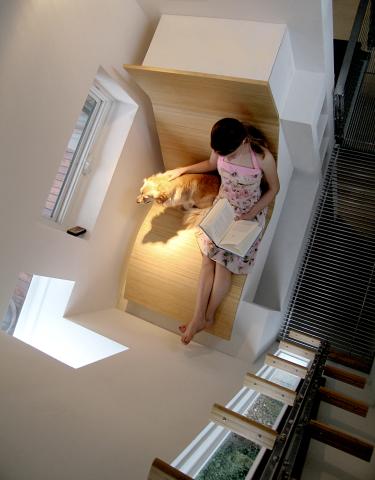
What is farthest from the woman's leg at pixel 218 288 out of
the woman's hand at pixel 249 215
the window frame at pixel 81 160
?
the window frame at pixel 81 160

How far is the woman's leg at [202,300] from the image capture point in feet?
9.00

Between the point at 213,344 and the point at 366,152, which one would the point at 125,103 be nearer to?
the point at 213,344

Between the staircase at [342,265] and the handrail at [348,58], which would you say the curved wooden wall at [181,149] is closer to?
the handrail at [348,58]

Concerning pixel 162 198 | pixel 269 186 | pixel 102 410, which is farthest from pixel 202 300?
pixel 102 410

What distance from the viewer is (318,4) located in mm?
2084

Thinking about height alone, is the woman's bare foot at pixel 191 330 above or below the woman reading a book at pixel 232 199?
below

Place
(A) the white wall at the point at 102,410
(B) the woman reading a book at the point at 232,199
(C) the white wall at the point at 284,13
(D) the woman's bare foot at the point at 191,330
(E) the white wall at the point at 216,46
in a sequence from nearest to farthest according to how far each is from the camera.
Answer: (A) the white wall at the point at 102,410, (C) the white wall at the point at 284,13, (E) the white wall at the point at 216,46, (B) the woman reading a book at the point at 232,199, (D) the woman's bare foot at the point at 191,330

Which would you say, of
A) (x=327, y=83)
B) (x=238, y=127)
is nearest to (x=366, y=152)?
(x=327, y=83)

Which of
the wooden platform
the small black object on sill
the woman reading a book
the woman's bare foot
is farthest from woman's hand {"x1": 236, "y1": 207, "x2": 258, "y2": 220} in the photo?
the small black object on sill

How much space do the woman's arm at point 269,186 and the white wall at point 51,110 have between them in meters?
0.98

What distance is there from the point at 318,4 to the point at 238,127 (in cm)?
73

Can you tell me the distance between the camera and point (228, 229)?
2.75 meters

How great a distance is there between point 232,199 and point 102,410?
160 centimetres

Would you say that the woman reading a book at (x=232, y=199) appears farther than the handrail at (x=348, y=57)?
No
